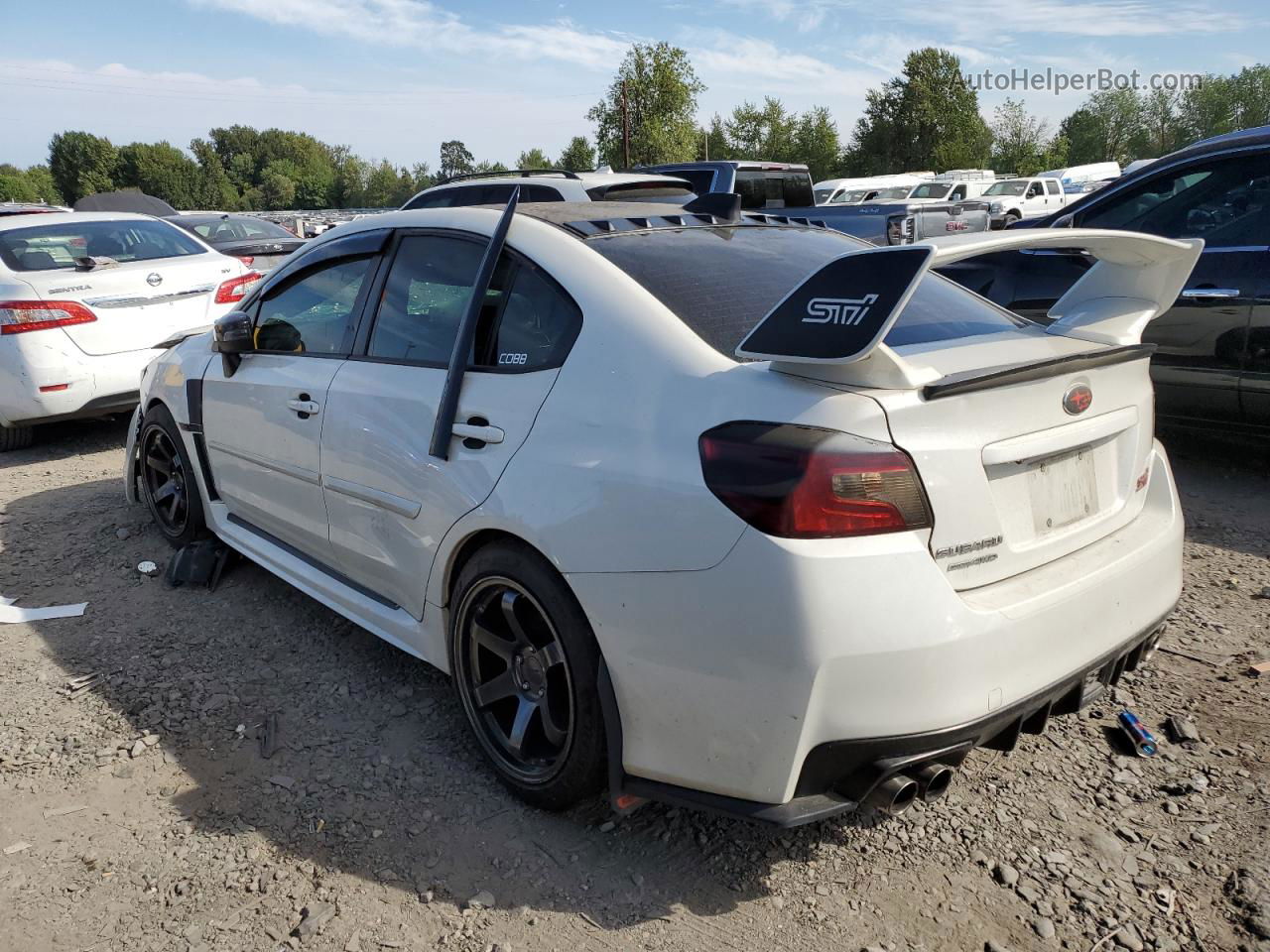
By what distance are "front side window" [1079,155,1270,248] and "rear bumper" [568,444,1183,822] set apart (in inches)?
145

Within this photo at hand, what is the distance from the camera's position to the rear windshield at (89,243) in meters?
7.23

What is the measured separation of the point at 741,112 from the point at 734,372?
2382 inches

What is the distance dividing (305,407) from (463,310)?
89cm

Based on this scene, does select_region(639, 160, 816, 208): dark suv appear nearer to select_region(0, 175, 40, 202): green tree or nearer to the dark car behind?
the dark car behind

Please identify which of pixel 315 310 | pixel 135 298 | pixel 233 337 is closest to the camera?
pixel 315 310

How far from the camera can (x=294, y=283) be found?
396 cm

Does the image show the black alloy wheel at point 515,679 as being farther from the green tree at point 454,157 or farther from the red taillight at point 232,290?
the green tree at point 454,157

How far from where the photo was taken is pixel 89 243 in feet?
24.9

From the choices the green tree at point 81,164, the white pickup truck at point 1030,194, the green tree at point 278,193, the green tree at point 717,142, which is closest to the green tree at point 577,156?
the green tree at point 717,142

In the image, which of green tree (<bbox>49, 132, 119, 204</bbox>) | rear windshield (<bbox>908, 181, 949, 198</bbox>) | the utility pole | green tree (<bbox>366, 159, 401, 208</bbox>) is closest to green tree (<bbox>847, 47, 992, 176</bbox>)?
the utility pole

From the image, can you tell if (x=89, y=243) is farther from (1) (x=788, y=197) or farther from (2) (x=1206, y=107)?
(2) (x=1206, y=107)

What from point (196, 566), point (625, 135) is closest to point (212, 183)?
point (625, 135)

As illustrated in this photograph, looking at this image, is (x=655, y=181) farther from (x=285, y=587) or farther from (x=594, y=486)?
(x=594, y=486)

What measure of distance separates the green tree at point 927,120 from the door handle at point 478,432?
194 feet
